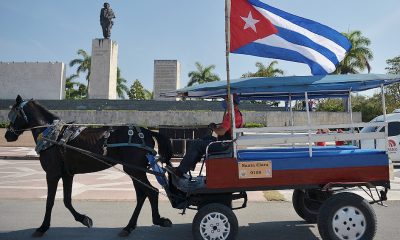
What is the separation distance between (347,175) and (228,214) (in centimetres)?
169

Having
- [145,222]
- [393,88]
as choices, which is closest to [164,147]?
[145,222]

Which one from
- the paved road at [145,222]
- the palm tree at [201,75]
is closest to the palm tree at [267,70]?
the palm tree at [201,75]

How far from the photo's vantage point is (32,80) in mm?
49500

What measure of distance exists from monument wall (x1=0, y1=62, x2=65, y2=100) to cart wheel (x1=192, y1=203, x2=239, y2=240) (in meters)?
48.2

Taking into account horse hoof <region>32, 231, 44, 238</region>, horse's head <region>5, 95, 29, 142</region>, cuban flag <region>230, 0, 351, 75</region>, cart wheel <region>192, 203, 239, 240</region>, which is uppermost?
cuban flag <region>230, 0, 351, 75</region>

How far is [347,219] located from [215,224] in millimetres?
1728

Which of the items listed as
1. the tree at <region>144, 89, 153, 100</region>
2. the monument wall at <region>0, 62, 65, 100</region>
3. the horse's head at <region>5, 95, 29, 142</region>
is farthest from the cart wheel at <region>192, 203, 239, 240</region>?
the tree at <region>144, 89, 153, 100</region>

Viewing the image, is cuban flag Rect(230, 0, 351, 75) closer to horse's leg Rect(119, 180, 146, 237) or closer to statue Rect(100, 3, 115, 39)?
horse's leg Rect(119, 180, 146, 237)

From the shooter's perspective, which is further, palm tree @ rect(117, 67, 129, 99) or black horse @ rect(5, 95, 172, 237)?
palm tree @ rect(117, 67, 129, 99)

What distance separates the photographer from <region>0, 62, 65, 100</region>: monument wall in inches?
1941

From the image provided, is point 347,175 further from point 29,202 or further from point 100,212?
point 29,202

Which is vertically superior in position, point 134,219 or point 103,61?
point 103,61

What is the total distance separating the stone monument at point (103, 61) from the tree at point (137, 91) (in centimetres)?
2280

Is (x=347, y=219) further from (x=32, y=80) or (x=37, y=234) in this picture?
(x=32, y=80)
